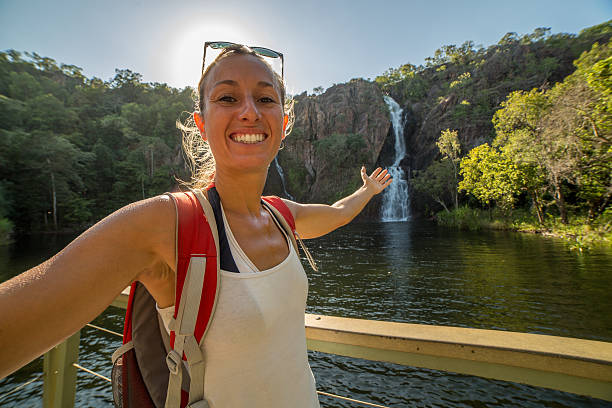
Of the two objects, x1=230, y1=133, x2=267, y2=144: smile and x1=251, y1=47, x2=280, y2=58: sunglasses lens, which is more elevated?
x1=251, y1=47, x2=280, y2=58: sunglasses lens

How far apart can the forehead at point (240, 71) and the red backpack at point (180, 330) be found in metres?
0.43

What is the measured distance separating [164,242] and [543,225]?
68.2 ft

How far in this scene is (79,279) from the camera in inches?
21.6

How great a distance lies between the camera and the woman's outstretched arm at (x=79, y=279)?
0.50m

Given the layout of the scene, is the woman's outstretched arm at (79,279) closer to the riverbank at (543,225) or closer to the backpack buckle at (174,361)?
the backpack buckle at (174,361)

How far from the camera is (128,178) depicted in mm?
31797

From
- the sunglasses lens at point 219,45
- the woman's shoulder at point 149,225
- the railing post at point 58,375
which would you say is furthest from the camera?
the railing post at point 58,375

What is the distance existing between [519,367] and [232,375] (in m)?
0.86

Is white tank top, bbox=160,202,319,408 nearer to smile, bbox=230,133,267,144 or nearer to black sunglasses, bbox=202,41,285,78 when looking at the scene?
smile, bbox=230,133,267,144

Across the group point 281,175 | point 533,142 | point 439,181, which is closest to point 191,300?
point 533,142

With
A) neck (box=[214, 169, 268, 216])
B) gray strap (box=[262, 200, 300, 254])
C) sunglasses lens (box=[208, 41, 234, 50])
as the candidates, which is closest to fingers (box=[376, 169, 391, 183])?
gray strap (box=[262, 200, 300, 254])

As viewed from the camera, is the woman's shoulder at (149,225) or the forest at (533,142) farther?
the forest at (533,142)

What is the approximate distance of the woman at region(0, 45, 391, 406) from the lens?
1.68 ft

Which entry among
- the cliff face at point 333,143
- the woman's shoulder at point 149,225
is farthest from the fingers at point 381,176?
the cliff face at point 333,143
